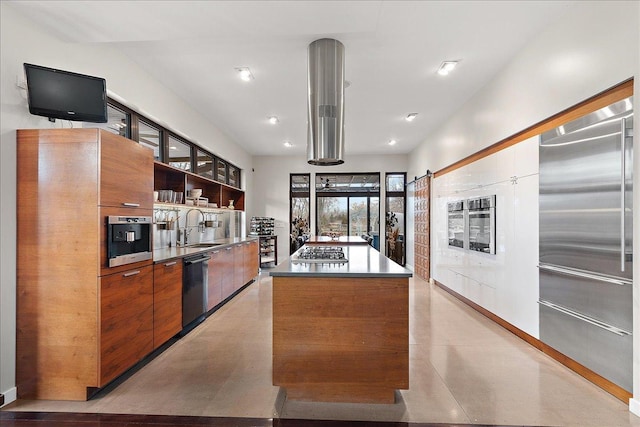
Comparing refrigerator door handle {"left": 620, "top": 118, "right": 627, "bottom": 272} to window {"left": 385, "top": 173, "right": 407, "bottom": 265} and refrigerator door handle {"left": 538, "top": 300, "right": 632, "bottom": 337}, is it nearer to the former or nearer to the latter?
refrigerator door handle {"left": 538, "top": 300, "right": 632, "bottom": 337}

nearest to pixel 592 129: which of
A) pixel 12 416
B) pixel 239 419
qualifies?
pixel 239 419

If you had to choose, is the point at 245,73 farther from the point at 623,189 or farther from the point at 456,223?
the point at 456,223

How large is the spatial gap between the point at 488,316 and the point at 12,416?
15.0 feet

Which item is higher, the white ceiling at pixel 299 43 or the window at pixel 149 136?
the white ceiling at pixel 299 43

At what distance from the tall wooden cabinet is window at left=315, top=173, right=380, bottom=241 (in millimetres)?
6617

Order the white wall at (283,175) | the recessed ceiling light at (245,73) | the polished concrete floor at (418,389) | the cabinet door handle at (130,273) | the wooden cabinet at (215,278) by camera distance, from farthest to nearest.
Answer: the white wall at (283,175), the wooden cabinet at (215,278), the recessed ceiling light at (245,73), the cabinet door handle at (130,273), the polished concrete floor at (418,389)

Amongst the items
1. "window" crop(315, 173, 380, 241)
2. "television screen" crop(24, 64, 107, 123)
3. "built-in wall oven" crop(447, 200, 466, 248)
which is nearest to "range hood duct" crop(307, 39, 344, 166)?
"television screen" crop(24, 64, 107, 123)

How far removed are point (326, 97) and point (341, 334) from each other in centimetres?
205

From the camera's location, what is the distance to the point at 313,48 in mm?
3123

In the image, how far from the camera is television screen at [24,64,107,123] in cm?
233

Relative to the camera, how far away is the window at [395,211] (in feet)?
28.5

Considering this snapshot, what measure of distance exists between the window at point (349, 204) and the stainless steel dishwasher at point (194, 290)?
4903mm

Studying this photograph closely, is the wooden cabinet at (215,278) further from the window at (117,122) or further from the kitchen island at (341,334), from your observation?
the kitchen island at (341,334)

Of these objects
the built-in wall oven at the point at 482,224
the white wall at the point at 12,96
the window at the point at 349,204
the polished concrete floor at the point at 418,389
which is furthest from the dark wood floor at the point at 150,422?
the window at the point at 349,204
